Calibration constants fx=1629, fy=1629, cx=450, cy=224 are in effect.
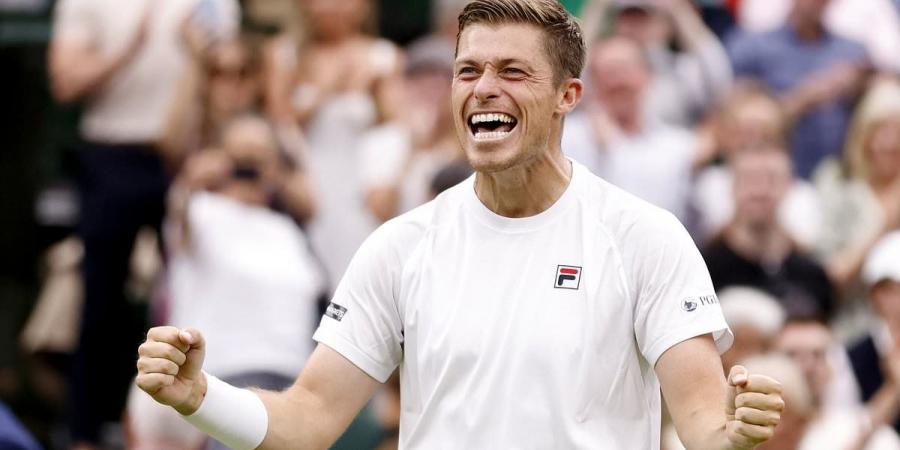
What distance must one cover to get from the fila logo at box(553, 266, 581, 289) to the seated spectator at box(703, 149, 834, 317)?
408 centimetres

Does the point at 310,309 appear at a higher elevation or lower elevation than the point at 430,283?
lower

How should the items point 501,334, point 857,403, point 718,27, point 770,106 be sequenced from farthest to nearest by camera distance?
point 718,27
point 770,106
point 857,403
point 501,334

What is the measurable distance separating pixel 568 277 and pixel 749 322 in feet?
12.5

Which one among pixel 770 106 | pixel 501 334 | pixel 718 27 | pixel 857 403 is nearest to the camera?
pixel 501 334

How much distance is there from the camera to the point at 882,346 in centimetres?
804

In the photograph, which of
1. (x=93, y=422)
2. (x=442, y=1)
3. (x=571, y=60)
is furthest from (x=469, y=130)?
(x=442, y=1)

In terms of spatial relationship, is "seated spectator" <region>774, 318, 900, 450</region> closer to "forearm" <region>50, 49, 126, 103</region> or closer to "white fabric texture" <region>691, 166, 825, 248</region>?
"white fabric texture" <region>691, 166, 825, 248</region>

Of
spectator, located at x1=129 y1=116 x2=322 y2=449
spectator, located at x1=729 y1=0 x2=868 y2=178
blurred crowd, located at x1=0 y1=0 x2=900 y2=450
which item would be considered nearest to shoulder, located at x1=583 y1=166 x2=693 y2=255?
blurred crowd, located at x1=0 y1=0 x2=900 y2=450

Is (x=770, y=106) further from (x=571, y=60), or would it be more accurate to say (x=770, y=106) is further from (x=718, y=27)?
(x=571, y=60)

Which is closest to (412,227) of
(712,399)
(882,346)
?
(712,399)

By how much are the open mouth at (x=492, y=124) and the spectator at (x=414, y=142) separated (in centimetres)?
404

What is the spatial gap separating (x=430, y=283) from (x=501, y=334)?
27 centimetres

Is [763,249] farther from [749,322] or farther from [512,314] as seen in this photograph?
[512,314]

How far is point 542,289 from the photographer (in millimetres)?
4309
